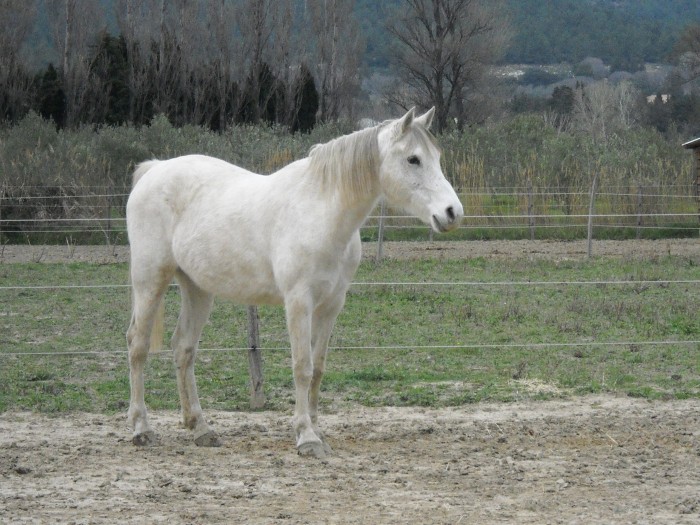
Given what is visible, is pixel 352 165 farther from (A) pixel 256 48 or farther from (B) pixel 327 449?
(A) pixel 256 48

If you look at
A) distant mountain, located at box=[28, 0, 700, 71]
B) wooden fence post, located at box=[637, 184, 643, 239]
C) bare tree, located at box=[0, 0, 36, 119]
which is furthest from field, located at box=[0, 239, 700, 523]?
distant mountain, located at box=[28, 0, 700, 71]

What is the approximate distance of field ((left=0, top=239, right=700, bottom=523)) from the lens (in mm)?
4199

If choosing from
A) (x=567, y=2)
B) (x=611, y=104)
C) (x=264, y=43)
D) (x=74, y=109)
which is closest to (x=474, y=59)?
(x=264, y=43)

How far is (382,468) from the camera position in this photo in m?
4.76

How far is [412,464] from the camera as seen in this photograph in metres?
4.85

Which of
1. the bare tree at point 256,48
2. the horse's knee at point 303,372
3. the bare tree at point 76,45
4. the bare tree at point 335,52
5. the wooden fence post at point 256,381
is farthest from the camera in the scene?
the bare tree at point 335,52

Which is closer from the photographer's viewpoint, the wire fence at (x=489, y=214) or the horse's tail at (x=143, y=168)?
the horse's tail at (x=143, y=168)

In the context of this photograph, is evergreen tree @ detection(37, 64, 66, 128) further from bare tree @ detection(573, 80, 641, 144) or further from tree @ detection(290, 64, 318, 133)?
bare tree @ detection(573, 80, 641, 144)

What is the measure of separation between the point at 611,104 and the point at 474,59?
23.7 meters

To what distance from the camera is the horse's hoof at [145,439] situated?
530cm

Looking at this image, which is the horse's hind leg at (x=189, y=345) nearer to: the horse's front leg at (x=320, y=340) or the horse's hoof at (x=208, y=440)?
the horse's hoof at (x=208, y=440)

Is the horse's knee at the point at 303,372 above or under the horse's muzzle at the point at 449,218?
under

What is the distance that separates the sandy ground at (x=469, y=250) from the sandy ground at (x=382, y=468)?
29.6 feet

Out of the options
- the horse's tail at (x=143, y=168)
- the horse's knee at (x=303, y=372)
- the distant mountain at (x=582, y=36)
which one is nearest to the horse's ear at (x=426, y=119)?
the horse's knee at (x=303, y=372)
